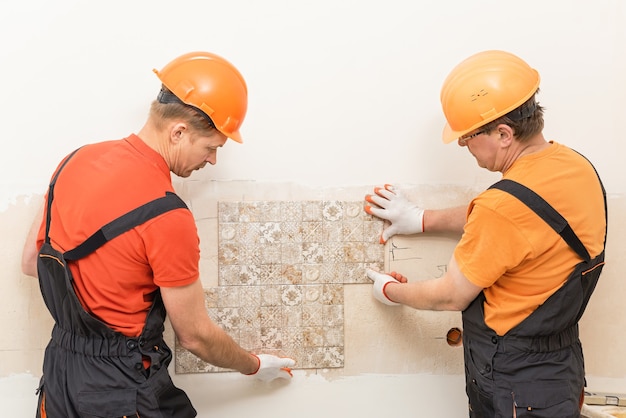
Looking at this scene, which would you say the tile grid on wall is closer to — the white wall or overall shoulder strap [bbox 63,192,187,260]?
the white wall

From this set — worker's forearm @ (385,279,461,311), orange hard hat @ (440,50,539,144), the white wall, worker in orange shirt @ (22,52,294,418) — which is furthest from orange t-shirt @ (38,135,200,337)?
orange hard hat @ (440,50,539,144)

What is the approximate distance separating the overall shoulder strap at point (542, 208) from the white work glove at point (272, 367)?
3.09 feet

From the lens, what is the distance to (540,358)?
64.3 inches

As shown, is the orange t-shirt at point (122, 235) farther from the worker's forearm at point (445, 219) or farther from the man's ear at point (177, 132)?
the worker's forearm at point (445, 219)

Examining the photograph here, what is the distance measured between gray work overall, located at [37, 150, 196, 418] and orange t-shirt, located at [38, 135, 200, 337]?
24mm

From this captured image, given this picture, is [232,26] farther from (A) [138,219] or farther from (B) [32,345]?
(B) [32,345]

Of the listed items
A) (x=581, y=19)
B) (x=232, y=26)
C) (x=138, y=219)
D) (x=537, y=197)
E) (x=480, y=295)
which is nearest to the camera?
(x=138, y=219)

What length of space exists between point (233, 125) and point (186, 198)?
1.48 feet

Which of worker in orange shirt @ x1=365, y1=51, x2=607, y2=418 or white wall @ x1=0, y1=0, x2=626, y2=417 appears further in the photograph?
white wall @ x1=0, y1=0, x2=626, y2=417

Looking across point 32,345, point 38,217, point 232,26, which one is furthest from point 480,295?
point 32,345

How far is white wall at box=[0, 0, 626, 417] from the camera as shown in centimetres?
186

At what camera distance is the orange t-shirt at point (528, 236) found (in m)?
1.52

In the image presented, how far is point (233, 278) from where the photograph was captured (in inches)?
77.7

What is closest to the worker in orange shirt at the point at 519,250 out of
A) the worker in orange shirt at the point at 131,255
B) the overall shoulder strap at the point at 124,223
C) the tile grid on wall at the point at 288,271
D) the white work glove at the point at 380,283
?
the white work glove at the point at 380,283
